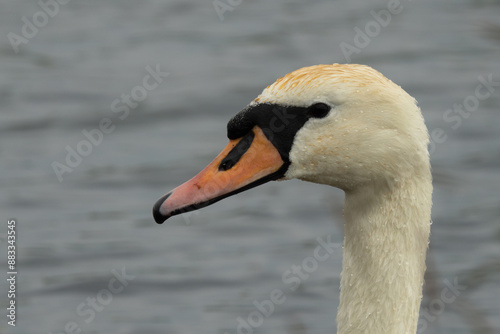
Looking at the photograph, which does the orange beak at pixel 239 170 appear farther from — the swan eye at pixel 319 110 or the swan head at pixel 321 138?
the swan eye at pixel 319 110

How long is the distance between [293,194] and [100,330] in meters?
2.52

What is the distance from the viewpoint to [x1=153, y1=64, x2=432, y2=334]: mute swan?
4.98 metres

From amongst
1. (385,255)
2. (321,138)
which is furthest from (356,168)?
(385,255)

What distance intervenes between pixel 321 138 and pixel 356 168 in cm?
21

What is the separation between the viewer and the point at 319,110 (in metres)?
5.12

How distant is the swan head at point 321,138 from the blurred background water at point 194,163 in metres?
1.26

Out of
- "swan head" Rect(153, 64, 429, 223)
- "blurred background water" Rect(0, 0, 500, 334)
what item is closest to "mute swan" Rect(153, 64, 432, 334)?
"swan head" Rect(153, 64, 429, 223)

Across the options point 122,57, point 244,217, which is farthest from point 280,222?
point 122,57

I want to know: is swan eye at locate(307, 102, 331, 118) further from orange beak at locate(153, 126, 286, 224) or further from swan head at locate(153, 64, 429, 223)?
orange beak at locate(153, 126, 286, 224)

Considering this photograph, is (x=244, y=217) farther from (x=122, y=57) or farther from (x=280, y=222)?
(x=122, y=57)

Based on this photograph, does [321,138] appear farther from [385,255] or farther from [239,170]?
[385,255]

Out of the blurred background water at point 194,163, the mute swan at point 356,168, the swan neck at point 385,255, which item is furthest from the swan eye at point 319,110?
the blurred background water at point 194,163

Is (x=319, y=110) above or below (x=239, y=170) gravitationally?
above

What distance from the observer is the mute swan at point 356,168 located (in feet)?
16.4
